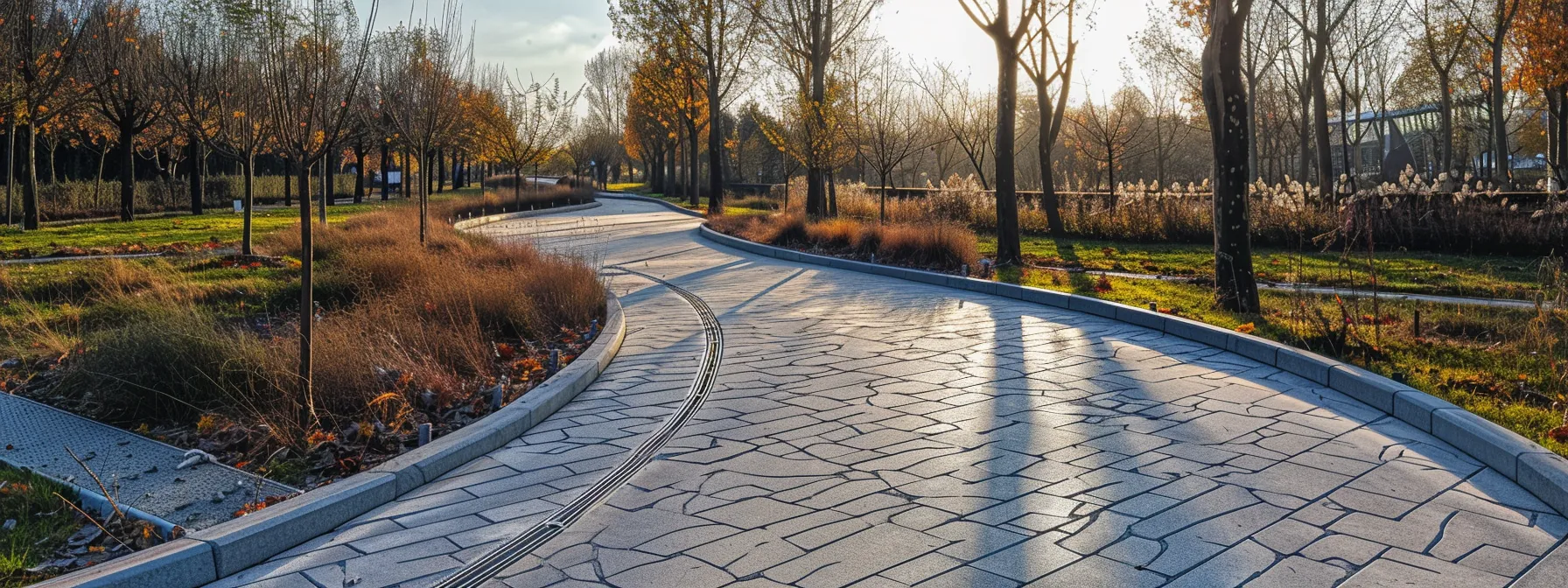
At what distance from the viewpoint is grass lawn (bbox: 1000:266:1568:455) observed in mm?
6332

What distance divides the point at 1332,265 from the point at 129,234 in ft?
70.6

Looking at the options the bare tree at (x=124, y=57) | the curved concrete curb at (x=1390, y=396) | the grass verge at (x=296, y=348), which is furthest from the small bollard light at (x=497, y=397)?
the bare tree at (x=124, y=57)

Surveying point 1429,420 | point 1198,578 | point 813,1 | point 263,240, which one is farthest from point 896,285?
point 813,1

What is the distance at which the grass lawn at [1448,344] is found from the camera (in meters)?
6.33

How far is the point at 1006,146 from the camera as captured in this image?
15.2 m

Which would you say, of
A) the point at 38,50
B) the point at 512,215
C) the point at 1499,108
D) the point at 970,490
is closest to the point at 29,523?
the point at 970,490

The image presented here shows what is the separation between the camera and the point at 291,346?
6707mm

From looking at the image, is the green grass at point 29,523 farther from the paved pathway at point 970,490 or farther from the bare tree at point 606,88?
the bare tree at point 606,88

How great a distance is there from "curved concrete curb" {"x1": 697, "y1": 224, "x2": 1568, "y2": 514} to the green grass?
243 inches

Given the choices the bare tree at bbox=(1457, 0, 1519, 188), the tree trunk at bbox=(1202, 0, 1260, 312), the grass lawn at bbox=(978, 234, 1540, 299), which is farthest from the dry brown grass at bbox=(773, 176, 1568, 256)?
the bare tree at bbox=(1457, 0, 1519, 188)

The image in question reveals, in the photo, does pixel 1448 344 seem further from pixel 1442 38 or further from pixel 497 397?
A: pixel 1442 38

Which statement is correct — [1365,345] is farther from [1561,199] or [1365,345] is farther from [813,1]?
[813,1]

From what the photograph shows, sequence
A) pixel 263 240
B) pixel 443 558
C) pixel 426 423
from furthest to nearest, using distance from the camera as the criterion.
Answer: pixel 263 240 < pixel 426 423 < pixel 443 558

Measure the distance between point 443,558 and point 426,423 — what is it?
1779 millimetres
